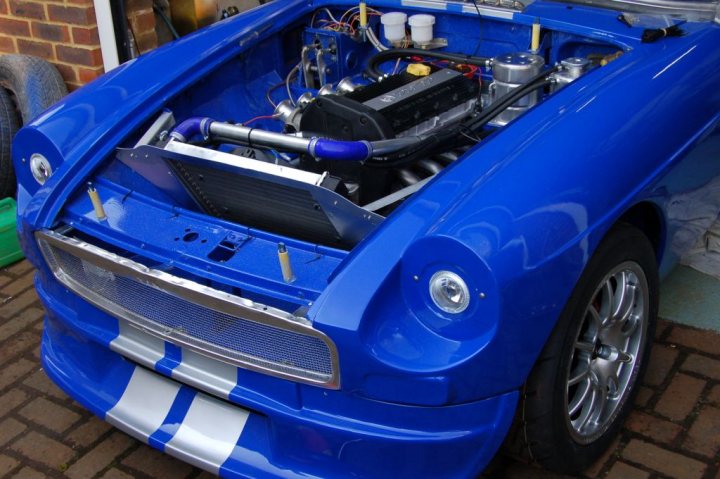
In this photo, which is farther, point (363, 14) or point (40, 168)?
point (363, 14)

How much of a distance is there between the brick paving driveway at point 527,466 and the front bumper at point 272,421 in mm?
290

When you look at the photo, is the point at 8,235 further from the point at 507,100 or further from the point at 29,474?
the point at 507,100

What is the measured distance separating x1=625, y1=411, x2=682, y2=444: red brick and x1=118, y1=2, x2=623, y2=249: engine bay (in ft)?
3.37

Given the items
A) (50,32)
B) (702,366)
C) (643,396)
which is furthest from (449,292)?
(50,32)

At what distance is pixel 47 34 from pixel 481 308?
3.68 metres

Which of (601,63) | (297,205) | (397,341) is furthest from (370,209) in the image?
(601,63)

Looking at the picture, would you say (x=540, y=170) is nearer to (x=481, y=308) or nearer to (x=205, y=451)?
(x=481, y=308)

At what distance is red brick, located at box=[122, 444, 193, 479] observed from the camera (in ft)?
8.46

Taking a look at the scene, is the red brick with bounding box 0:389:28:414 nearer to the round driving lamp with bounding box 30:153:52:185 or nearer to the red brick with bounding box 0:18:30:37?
the round driving lamp with bounding box 30:153:52:185

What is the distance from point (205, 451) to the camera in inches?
86.6

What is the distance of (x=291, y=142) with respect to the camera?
239 centimetres

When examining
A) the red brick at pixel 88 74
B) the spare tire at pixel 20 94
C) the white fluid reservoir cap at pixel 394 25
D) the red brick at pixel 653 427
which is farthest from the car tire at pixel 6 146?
the red brick at pixel 653 427

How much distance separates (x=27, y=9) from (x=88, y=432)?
2.85 m

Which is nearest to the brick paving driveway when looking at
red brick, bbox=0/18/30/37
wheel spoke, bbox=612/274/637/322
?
wheel spoke, bbox=612/274/637/322
